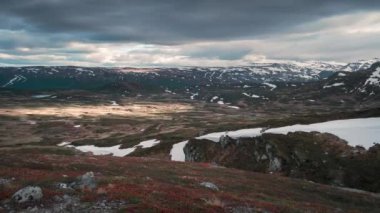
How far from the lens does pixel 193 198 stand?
23.1 m

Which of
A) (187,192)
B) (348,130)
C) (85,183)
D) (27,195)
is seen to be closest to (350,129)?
(348,130)

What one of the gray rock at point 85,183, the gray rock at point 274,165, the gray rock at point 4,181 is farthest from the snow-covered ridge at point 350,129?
the gray rock at point 4,181

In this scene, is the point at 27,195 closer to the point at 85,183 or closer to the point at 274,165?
the point at 85,183

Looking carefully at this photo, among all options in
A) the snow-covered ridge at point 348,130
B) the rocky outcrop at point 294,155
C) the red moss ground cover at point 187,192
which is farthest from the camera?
the snow-covered ridge at point 348,130

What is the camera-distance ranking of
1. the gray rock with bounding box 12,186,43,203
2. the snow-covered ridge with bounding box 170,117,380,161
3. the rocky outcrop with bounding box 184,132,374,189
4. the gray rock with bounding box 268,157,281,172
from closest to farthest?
1. the gray rock with bounding box 12,186,43,203
2. the rocky outcrop with bounding box 184,132,374,189
3. the gray rock with bounding box 268,157,281,172
4. the snow-covered ridge with bounding box 170,117,380,161

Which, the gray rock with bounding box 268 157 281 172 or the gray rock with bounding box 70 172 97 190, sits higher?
the gray rock with bounding box 70 172 97 190

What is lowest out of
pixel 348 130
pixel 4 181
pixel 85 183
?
pixel 348 130

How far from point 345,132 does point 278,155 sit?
39.8ft

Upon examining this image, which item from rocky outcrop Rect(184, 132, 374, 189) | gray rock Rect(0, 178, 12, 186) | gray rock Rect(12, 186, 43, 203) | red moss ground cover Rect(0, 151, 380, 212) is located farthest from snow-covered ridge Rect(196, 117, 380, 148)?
gray rock Rect(12, 186, 43, 203)

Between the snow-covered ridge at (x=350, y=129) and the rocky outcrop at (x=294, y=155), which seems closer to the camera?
the rocky outcrop at (x=294, y=155)

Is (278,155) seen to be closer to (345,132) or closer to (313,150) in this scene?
(313,150)

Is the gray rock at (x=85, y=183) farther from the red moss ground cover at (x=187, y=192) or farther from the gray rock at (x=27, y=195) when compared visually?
the gray rock at (x=27, y=195)

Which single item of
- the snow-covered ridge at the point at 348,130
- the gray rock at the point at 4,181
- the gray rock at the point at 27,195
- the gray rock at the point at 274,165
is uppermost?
the gray rock at the point at 27,195

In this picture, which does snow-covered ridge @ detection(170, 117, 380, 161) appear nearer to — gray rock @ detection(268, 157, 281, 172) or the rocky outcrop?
the rocky outcrop
